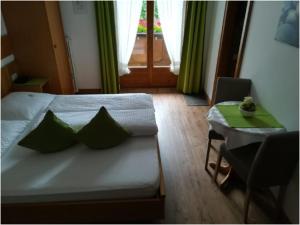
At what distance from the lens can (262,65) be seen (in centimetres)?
212

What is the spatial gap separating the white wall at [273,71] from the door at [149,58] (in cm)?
180

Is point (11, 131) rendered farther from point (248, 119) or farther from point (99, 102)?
point (248, 119)

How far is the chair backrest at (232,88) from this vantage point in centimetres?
230

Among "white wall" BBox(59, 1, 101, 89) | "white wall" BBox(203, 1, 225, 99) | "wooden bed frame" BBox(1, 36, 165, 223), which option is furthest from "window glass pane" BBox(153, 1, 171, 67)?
"wooden bed frame" BBox(1, 36, 165, 223)

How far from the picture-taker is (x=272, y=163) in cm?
157

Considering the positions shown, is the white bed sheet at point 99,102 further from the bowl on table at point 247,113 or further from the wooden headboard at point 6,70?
the bowl on table at point 247,113

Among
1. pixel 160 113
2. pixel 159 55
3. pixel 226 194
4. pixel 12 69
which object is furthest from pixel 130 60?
pixel 226 194

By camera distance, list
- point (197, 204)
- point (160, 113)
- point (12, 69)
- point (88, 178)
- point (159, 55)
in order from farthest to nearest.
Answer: point (159, 55), point (160, 113), point (12, 69), point (197, 204), point (88, 178)

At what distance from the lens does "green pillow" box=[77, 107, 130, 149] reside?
1872 millimetres

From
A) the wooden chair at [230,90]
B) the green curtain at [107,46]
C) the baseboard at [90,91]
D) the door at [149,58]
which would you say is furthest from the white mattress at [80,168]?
the door at [149,58]

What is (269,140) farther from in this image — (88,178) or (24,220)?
(24,220)

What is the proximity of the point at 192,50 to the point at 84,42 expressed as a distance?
177cm

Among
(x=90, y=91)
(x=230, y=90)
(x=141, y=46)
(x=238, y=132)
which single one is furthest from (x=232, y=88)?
(x=90, y=91)

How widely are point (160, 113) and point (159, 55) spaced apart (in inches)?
47.3
